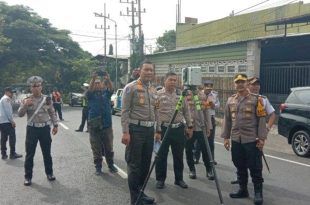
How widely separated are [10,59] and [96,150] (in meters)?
31.8

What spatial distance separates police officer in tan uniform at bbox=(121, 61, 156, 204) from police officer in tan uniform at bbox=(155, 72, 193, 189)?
91cm

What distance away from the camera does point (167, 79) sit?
6.95 m

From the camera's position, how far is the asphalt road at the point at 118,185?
6.26 meters

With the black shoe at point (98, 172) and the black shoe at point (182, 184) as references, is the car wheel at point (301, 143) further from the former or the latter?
the black shoe at point (98, 172)

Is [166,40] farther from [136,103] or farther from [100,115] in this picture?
[136,103]

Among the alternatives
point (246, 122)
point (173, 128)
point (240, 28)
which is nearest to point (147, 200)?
point (173, 128)

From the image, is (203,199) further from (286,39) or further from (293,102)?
(286,39)

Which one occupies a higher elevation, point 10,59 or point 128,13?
point 128,13

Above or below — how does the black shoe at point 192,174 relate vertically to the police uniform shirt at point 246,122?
below

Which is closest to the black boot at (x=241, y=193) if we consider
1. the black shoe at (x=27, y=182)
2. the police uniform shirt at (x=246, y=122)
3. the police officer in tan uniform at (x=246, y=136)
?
the police officer in tan uniform at (x=246, y=136)

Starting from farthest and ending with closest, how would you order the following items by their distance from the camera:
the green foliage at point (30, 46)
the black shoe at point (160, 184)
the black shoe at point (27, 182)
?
the green foliage at point (30, 46) < the black shoe at point (27, 182) < the black shoe at point (160, 184)

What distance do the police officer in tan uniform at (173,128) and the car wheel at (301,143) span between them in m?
4.32

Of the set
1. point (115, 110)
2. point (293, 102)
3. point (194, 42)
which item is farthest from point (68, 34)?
point (293, 102)

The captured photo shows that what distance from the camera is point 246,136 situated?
612 cm
